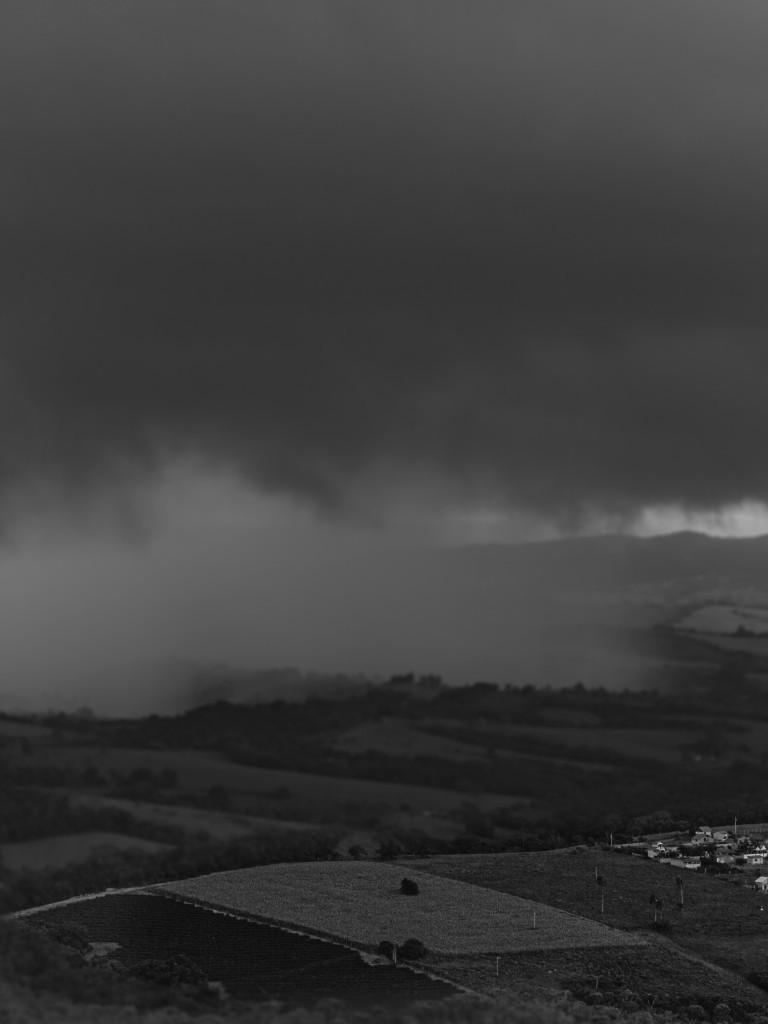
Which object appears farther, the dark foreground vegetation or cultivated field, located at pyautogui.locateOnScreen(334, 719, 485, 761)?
cultivated field, located at pyautogui.locateOnScreen(334, 719, 485, 761)

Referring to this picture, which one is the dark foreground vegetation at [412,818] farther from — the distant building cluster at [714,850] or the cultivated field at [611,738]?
the distant building cluster at [714,850]

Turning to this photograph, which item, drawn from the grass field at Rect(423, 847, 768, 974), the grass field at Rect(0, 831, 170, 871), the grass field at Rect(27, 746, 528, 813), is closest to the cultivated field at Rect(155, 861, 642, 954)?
the grass field at Rect(423, 847, 768, 974)

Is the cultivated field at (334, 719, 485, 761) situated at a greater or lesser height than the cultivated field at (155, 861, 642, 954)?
greater

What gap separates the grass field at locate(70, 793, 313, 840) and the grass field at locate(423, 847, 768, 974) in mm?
20901

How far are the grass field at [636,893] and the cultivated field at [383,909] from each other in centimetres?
288

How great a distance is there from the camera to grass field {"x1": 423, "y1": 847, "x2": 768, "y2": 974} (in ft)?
270

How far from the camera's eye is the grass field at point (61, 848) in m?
57.8

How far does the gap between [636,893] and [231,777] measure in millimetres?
31637

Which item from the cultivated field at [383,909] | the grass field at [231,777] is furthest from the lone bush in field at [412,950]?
the grass field at [231,777]

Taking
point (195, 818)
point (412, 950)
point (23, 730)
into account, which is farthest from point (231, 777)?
point (412, 950)

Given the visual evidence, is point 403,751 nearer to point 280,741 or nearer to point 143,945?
point 280,741

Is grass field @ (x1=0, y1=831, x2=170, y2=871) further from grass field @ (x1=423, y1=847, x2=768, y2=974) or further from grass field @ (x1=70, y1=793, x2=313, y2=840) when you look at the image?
grass field @ (x1=423, y1=847, x2=768, y2=974)

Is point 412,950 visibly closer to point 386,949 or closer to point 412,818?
point 386,949

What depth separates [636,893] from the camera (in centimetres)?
9306
